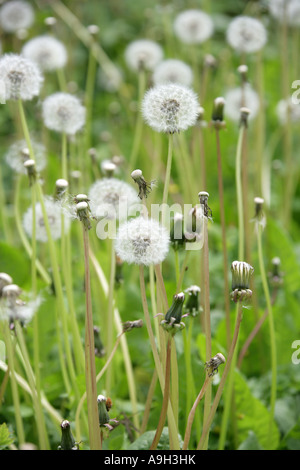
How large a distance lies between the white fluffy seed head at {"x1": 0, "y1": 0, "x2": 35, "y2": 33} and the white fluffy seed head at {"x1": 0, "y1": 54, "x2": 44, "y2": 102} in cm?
84

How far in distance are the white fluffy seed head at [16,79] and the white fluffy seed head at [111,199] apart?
0.17 meters

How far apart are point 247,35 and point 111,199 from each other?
661 mm

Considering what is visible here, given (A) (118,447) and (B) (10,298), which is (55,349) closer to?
(A) (118,447)

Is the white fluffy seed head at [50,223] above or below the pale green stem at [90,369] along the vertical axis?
above

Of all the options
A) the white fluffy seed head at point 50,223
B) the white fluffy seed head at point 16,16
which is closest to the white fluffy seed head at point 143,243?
the white fluffy seed head at point 50,223

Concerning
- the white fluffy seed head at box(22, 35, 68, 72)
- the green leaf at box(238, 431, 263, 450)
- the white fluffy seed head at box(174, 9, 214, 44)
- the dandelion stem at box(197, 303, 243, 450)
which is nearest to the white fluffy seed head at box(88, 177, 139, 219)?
the dandelion stem at box(197, 303, 243, 450)

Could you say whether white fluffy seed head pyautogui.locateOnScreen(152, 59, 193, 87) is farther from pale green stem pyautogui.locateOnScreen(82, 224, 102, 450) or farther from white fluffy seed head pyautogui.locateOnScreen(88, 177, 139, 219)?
pale green stem pyautogui.locateOnScreen(82, 224, 102, 450)

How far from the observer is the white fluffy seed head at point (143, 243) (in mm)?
642

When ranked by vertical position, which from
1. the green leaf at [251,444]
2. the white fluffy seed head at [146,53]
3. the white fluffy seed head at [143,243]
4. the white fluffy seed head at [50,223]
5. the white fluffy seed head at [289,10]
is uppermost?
the white fluffy seed head at [289,10]

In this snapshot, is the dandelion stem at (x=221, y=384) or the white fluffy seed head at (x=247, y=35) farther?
the white fluffy seed head at (x=247, y=35)

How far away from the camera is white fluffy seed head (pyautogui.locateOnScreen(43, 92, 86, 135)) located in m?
0.96

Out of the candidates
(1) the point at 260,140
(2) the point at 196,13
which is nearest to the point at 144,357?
(1) the point at 260,140

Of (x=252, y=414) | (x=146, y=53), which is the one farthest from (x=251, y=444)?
(x=146, y=53)

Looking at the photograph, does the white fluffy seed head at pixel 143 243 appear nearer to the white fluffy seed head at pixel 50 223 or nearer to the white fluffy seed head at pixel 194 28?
the white fluffy seed head at pixel 50 223
